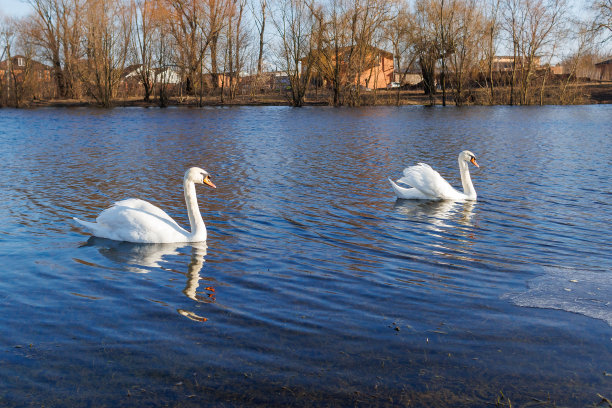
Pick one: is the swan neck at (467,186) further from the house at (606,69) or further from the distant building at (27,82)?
the house at (606,69)

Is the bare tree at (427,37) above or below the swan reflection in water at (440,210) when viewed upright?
above

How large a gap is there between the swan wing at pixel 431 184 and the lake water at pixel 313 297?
218 mm

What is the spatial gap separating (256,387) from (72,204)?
787 cm

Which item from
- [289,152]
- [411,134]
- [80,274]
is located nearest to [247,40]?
[411,134]

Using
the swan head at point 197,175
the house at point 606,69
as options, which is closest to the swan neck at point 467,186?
the swan head at point 197,175

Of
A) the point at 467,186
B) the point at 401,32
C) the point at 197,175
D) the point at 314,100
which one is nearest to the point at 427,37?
the point at 401,32

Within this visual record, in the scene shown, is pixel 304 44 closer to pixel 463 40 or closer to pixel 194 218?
pixel 463 40

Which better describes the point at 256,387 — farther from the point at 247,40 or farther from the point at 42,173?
the point at 247,40

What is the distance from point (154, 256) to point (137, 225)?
22.7 inches

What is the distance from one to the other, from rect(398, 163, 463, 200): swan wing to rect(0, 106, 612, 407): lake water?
22 centimetres

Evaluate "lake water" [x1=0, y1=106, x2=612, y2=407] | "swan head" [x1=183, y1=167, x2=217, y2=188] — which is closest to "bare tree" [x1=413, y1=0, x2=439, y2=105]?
"lake water" [x1=0, y1=106, x2=612, y2=407]

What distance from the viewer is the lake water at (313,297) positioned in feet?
13.3

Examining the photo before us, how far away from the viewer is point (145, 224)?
7617mm

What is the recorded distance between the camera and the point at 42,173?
14570 mm
